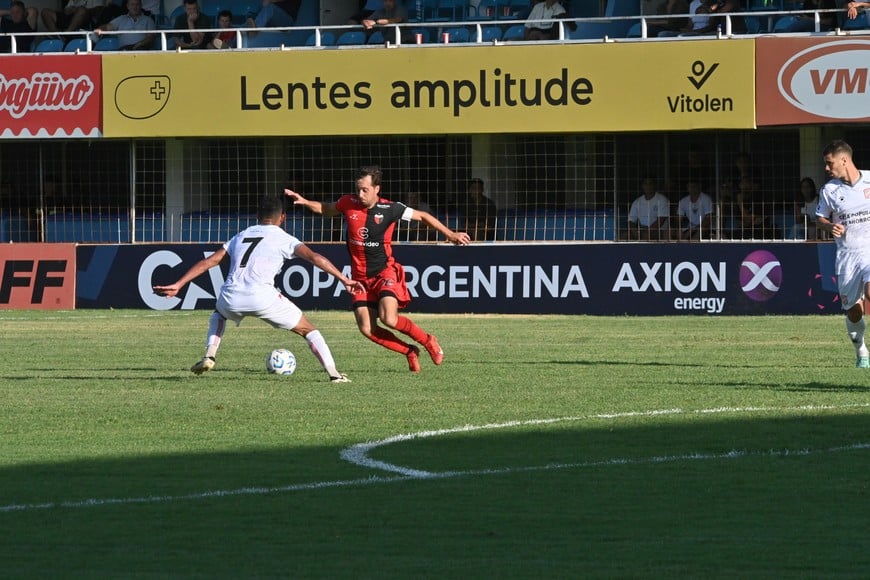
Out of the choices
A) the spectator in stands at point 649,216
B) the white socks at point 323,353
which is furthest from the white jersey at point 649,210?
the white socks at point 323,353

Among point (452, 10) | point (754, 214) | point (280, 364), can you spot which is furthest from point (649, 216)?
point (280, 364)

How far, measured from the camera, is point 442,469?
28.3 feet

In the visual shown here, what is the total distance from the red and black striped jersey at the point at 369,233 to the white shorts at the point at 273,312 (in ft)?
3.21

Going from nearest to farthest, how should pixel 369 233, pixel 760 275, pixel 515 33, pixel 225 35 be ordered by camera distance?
pixel 369 233 < pixel 760 275 < pixel 515 33 < pixel 225 35

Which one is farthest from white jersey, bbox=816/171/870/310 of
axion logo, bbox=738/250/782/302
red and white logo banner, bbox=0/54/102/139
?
red and white logo banner, bbox=0/54/102/139

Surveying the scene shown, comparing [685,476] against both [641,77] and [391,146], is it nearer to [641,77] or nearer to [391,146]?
[641,77]

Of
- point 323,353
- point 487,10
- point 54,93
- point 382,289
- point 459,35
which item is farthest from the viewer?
point 487,10

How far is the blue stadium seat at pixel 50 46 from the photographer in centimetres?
2909

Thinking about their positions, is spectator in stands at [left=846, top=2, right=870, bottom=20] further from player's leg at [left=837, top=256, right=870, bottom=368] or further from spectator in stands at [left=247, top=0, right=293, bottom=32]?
player's leg at [left=837, top=256, right=870, bottom=368]

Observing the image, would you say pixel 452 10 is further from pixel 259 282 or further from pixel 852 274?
pixel 852 274

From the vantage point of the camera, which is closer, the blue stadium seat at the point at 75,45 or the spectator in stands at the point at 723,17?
the spectator in stands at the point at 723,17

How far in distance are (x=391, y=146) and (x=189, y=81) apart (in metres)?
3.73

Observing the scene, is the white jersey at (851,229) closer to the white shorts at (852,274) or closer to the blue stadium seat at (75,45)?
the white shorts at (852,274)

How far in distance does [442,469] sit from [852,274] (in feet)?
20.6
